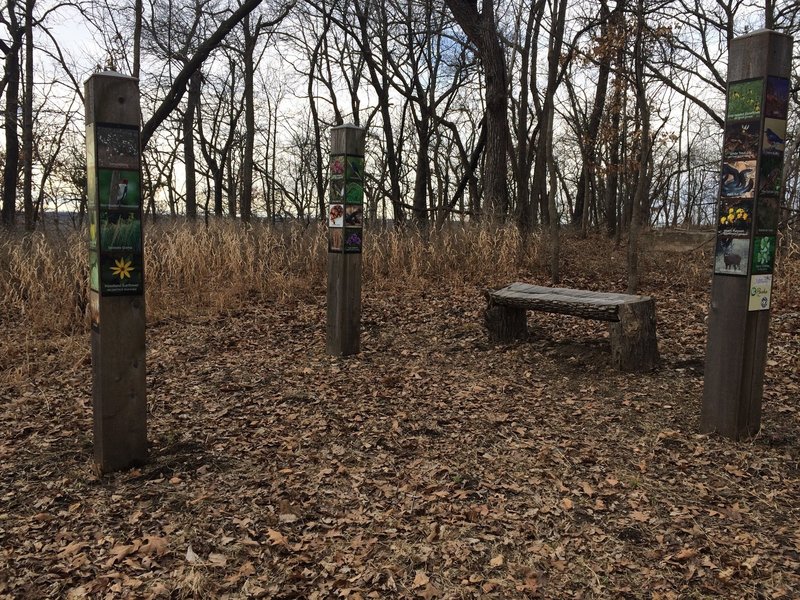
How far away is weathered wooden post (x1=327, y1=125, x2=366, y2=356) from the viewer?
5578mm

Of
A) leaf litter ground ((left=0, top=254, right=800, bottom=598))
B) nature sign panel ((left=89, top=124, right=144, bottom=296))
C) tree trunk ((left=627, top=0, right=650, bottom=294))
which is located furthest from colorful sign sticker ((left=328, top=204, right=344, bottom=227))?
tree trunk ((left=627, top=0, right=650, bottom=294))

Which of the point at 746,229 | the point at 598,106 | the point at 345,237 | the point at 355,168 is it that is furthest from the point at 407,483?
the point at 598,106

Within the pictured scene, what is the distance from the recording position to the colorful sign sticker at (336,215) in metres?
5.58

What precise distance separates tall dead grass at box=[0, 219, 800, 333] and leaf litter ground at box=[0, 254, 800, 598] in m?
1.95

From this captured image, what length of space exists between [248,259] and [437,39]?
1343cm

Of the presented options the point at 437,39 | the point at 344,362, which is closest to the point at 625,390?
the point at 344,362

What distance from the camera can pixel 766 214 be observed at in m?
3.56

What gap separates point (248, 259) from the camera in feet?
28.7

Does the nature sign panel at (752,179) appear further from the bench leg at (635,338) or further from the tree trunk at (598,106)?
the tree trunk at (598,106)

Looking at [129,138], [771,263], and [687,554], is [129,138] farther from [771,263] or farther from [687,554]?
[771,263]

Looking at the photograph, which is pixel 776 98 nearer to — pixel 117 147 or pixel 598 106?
pixel 117 147

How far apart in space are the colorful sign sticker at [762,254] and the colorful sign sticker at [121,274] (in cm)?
344

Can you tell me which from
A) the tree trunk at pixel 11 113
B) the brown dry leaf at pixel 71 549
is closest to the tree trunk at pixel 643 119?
the brown dry leaf at pixel 71 549

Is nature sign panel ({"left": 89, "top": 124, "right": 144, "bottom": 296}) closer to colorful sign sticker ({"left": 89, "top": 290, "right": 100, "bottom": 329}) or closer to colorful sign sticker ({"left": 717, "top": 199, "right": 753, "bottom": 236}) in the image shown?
colorful sign sticker ({"left": 89, "top": 290, "right": 100, "bottom": 329})
